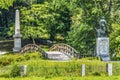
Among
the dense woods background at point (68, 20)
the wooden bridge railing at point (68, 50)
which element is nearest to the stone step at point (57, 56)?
the wooden bridge railing at point (68, 50)

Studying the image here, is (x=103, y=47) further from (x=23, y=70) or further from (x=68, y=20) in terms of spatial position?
(x=68, y=20)

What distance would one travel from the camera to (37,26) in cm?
5853

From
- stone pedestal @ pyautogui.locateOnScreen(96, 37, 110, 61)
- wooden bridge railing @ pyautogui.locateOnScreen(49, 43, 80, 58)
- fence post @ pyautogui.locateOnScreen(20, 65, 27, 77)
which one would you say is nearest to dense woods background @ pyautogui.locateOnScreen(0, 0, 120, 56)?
wooden bridge railing @ pyautogui.locateOnScreen(49, 43, 80, 58)

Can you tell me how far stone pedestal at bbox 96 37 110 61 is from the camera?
35844 mm

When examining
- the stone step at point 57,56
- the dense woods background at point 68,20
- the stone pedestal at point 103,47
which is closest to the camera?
the stone pedestal at point 103,47

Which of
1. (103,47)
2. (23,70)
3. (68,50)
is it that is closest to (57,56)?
(68,50)

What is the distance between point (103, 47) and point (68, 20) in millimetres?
25052

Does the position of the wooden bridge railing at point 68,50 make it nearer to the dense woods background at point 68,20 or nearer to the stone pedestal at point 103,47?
the dense woods background at point 68,20

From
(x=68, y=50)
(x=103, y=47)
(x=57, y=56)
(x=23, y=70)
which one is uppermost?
(x=103, y=47)

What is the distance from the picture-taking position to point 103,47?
118ft

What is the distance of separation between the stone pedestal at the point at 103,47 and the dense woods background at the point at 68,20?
381 centimetres

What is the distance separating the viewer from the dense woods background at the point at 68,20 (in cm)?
4506

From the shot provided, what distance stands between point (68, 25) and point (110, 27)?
52.1ft

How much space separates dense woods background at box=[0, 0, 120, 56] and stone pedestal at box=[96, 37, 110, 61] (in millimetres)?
3812
